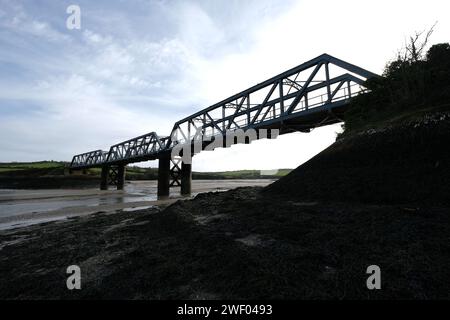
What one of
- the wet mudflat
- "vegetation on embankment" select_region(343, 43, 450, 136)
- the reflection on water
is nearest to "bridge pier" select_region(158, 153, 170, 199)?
the reflection on water

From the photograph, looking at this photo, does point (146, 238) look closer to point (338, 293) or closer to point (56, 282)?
point (56, 282)

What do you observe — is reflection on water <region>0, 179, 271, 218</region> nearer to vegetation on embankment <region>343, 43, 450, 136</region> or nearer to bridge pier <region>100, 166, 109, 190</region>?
bridge pier <region>100, 166, 109, 190</region>

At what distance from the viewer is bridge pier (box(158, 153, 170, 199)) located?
32156 mm

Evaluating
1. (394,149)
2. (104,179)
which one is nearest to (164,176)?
(394,149)

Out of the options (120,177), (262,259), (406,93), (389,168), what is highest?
(406,93)

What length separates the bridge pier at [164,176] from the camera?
32.2m

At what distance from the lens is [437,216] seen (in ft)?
19.0

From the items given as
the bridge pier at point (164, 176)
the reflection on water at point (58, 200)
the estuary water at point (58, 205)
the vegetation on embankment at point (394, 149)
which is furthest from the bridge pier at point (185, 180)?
the vegetation on embankment at point (394, 149)

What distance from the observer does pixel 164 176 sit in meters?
33.1

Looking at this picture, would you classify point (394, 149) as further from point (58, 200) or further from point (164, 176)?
point (58, 200)

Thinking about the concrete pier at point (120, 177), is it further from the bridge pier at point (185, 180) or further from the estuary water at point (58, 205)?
the bridge pier at point (185, 180)

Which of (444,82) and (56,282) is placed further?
(444,82)
